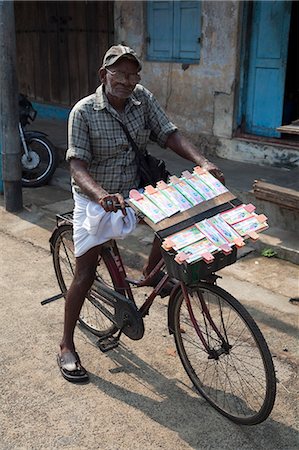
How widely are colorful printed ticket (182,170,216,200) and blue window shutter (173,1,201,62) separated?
4617 mm

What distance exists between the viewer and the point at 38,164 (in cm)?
700

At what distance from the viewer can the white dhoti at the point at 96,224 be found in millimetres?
2889

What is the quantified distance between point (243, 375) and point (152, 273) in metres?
0.78

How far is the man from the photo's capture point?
2.82 metres

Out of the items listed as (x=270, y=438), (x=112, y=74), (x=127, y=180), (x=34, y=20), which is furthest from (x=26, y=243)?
(x=34, y=20)

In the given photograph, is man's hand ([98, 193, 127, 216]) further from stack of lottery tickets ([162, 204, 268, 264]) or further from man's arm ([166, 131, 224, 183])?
man's arm ([166, 131, 224, 183])

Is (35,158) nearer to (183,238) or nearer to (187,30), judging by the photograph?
(187,30)

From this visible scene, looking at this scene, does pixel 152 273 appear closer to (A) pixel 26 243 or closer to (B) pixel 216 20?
(A) pixel 26 243

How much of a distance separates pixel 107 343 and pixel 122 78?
1.65 meters

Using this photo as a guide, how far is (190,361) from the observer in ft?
10.4

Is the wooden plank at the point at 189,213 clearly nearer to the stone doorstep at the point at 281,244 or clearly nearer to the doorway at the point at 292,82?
the stone doorstep at the point at 281,244

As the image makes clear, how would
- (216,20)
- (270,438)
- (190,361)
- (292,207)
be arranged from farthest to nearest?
1. (216,20)
2. (292,207)
3. (190,361)
4. (270,438)

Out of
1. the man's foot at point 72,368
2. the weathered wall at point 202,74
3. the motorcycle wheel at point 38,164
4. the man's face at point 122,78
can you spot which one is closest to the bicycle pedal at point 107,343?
the man's foot at point 72,368

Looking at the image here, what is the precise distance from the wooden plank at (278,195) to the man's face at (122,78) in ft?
7.67
